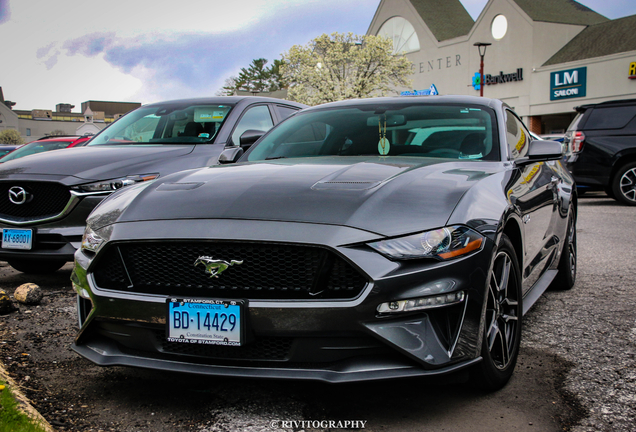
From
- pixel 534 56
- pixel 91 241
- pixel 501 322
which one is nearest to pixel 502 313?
pixel 501 322

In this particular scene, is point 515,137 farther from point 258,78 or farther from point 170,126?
point 258,78

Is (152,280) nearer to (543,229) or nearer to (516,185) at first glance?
(516,185)

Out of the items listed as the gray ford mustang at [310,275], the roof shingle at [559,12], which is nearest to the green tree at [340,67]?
the roof shingle at [559,12]

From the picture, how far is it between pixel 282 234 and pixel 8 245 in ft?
11.0

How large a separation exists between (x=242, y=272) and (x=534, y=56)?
42.5 metres

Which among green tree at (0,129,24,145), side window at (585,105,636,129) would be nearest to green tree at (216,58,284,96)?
green tree at (0,129,24,145)

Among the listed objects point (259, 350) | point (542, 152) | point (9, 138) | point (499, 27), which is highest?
point (499, 27)

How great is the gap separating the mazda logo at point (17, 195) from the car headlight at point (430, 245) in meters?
3.54

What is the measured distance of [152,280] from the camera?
254 centimetres

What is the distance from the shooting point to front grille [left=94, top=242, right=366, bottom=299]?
2.32m

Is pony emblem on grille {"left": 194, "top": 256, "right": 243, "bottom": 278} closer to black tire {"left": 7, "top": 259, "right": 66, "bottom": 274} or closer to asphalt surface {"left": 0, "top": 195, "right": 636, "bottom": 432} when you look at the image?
asphalt surface {"left": 0, "top": 195, "right": 636, "bottom": 432}

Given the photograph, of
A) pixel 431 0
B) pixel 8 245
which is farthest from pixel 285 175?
pixel 431 0

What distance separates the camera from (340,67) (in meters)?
48.8

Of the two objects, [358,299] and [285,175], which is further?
[285,175]
